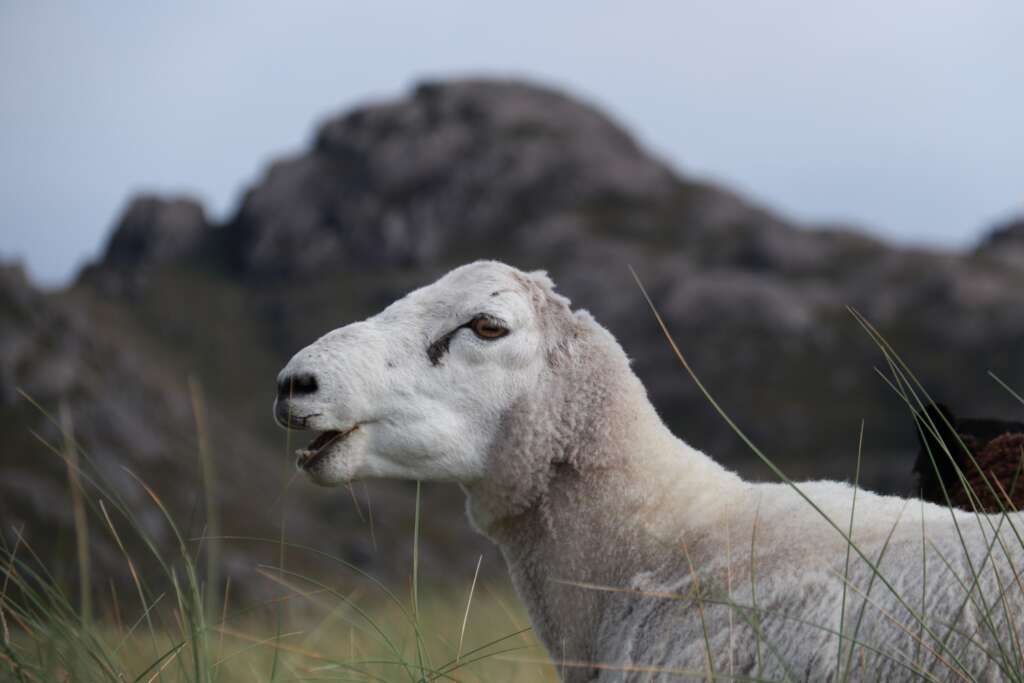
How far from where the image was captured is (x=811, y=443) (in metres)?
62.7

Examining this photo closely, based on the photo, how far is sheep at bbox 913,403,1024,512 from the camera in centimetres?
383

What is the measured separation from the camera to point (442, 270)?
286 ft

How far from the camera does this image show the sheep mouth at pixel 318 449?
147 inches

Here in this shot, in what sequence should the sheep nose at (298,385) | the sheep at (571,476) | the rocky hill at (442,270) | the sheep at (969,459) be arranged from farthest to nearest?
the rocky hill at (442,270) → the sheep at (969,459) → the sheep nose at (298,385) → the sheep at (571,476)

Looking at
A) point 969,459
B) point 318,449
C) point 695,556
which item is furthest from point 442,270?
point 695,556

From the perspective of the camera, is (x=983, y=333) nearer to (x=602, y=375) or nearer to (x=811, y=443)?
(x=811, y=443)

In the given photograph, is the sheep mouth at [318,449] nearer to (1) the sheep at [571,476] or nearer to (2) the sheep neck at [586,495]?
(1) the sheep at [571,476]

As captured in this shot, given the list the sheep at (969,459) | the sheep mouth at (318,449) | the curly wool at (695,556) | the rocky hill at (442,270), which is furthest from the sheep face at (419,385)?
the rocky hill at (442,270)

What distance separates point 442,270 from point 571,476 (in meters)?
83.6

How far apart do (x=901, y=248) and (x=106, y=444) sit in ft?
231

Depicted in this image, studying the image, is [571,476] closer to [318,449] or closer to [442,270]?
[318,449]

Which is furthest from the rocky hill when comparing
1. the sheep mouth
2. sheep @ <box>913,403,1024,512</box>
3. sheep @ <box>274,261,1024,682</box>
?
sheep @ <box>913,403,1024,512</box>

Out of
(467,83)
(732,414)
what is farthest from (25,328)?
(467,83)

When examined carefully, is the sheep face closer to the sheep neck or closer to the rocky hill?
the sheep neck
